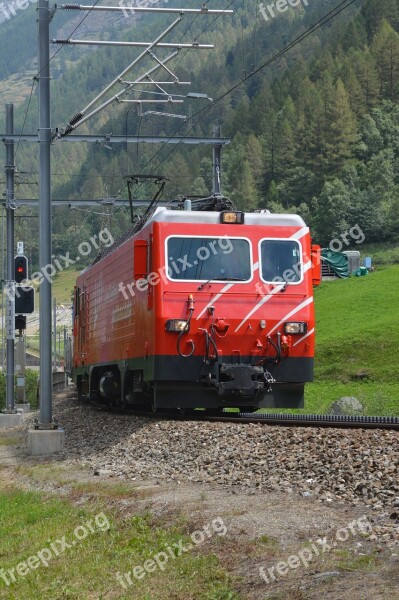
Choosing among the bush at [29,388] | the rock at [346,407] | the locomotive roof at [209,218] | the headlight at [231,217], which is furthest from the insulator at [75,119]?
the bush at [29,388]

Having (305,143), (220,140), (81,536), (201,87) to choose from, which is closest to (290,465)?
(81,536)

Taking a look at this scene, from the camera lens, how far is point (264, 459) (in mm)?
12125

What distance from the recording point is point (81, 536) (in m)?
9.51

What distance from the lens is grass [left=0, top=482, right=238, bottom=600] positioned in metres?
7.52

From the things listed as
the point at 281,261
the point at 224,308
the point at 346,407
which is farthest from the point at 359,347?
the point at 224,308

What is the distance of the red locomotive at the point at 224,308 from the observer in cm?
1683

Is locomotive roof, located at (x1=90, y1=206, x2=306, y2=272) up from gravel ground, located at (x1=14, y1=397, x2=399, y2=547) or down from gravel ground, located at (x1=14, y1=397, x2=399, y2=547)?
up

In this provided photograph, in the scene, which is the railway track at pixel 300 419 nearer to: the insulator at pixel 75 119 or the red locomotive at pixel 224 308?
the red locomotive at pixel 224 308

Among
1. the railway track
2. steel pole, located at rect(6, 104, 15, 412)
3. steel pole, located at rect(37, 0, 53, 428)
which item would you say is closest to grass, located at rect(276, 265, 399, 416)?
the railway track

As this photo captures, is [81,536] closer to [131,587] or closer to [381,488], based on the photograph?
[131,587]

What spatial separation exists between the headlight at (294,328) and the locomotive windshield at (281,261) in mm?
717

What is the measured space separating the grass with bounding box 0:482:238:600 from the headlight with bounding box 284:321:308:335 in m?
6.80

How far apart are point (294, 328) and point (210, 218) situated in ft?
7.24

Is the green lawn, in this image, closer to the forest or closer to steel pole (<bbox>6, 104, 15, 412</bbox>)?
steel pole (<bbox>6, 104, 15, 412</bbox>)
